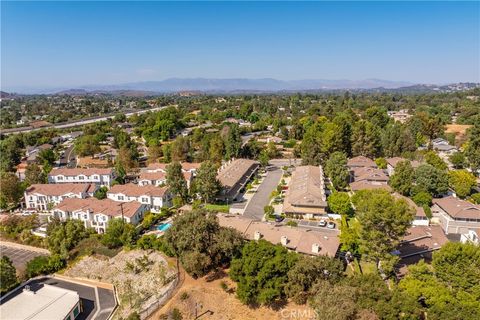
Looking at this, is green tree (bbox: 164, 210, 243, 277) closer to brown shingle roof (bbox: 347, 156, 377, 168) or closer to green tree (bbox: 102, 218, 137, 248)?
green tree (bbox: 102, 218, 137, 248)

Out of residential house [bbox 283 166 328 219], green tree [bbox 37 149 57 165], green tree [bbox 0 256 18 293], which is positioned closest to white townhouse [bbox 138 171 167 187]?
residential house [bbox 283 166 328 219]

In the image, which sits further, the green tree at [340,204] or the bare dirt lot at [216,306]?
the green tree at [340,204]

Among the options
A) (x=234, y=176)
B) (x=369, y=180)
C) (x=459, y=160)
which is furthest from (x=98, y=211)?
(x=459, y=160)

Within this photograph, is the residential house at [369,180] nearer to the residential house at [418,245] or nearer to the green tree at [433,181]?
the green tree at [433,181]

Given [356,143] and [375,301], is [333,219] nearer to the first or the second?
[375,301]

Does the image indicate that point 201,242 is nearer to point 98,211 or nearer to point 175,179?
point 175,179

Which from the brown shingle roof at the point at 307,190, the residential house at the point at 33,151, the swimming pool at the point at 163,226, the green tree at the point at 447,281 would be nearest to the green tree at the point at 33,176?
the residential house at the point at 33,151
